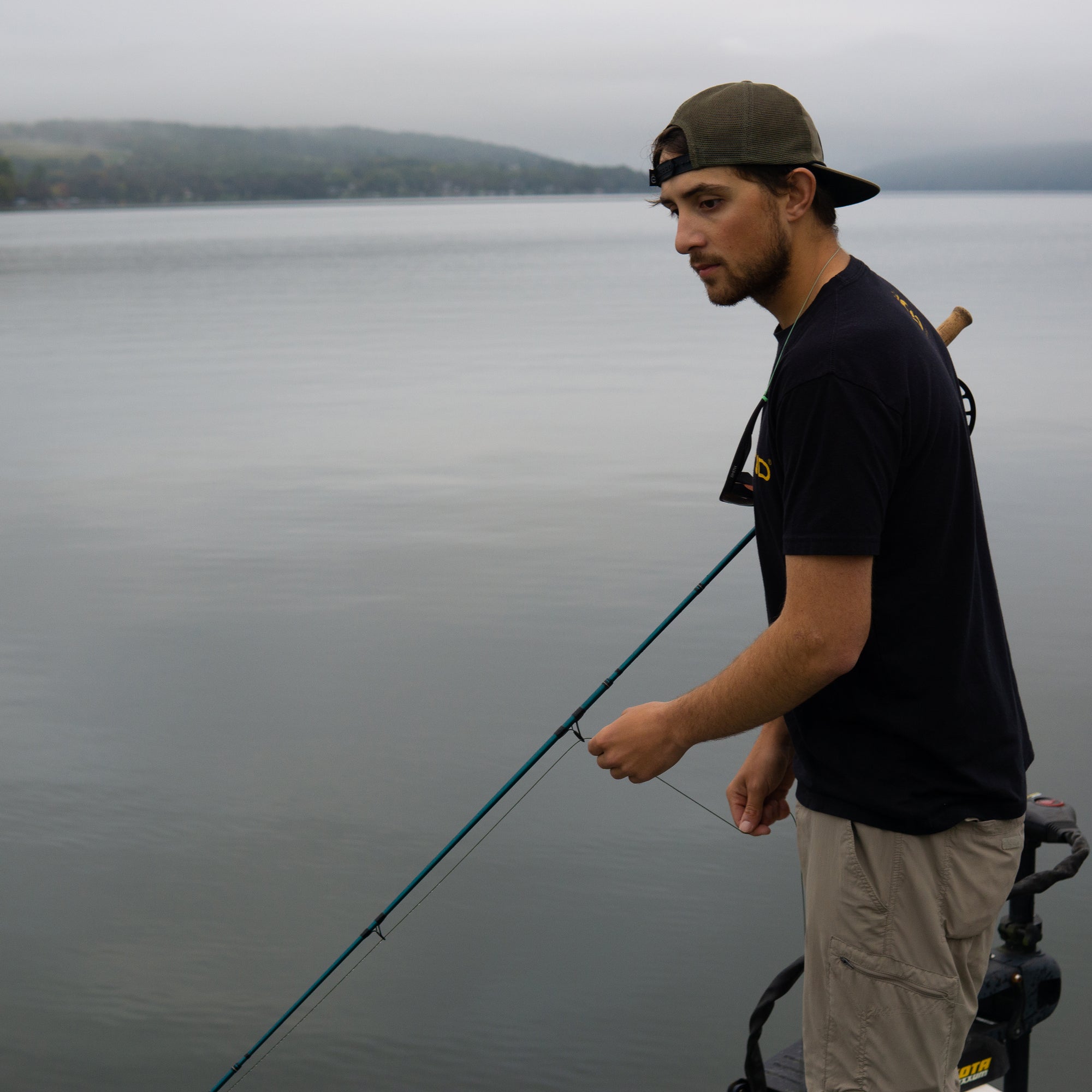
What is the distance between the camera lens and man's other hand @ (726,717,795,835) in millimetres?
2242

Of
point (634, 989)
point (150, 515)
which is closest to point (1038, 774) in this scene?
point (634, 989)

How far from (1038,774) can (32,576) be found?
5795 mm

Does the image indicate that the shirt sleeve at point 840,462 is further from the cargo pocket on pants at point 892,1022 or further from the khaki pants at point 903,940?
the cargo pocket on pants at point 892,1022

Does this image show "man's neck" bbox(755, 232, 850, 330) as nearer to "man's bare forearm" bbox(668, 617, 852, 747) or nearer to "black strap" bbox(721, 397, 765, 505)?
"black strap" bbox(721, 397, 765, 505)

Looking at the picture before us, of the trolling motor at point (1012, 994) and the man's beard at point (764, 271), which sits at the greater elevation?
the man's beard at point (764, 271)

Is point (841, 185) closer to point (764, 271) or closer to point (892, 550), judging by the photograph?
point (764, 271)

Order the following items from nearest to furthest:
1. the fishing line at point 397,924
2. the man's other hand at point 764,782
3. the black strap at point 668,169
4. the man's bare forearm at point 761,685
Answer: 1. the man's bare forearm at point 761,685
2. the black strap at point 668,169
3. the man's other hand at point 764,782
4. the fishing line at point 397,924

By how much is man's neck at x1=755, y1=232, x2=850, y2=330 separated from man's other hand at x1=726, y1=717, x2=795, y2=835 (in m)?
0.78

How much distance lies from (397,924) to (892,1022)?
2.45 meters

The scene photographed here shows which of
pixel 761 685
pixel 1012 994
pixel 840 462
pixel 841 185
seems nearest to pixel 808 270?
pixel 841 185

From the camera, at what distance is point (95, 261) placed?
4578cm

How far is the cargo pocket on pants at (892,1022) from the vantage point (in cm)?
180

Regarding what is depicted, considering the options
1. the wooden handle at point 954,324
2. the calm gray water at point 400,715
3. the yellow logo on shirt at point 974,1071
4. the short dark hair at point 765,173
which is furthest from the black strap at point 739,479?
the calm gray water at point 400,715

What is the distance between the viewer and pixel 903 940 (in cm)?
180
